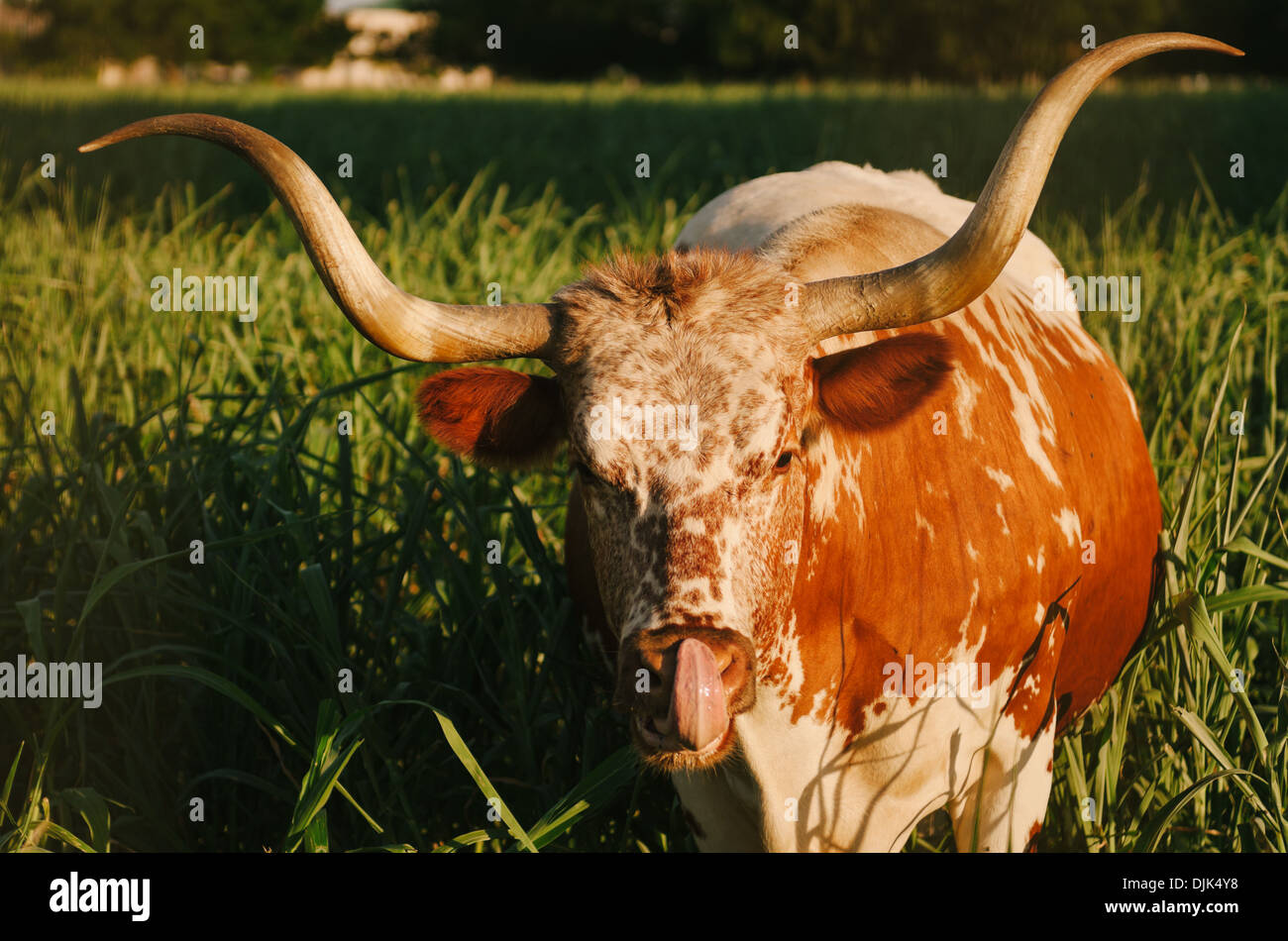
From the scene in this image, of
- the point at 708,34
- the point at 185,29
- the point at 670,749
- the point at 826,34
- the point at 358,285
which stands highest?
the point at 708,34

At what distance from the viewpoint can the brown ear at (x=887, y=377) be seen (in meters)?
2.38

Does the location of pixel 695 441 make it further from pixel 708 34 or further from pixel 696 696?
pixel 708 34

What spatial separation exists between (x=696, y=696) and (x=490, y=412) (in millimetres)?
897

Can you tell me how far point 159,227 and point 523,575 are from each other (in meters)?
5.08

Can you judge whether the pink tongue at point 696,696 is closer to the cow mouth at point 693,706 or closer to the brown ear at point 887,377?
the cow mouth at point 693,706

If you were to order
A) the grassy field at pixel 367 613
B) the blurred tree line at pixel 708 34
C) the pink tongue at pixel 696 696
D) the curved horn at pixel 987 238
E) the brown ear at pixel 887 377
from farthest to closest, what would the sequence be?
the blurred tree line at pixel 708 34 → the grassy field at pixel 367 613 → the brown ear at pixel 887 377 → the curved horn at pixel 987 238 → the pink tongue at pixel 696 696

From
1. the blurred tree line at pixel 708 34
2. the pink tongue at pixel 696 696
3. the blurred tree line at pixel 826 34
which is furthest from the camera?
the blurred tree line at pixel 826 34

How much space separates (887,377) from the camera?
239 cm

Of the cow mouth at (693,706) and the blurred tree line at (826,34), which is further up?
the blurred tree line at (826,34)

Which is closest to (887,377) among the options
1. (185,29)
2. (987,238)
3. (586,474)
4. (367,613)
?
(987,238)

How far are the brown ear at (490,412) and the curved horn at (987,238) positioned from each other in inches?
24.4

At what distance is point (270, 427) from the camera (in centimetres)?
435

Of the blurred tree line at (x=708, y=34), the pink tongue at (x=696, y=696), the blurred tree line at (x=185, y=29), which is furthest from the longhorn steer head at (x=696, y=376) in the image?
the blurred tree line at (x=185, y=29)
